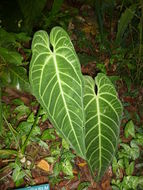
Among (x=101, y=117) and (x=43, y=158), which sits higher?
(x=101, y=117)

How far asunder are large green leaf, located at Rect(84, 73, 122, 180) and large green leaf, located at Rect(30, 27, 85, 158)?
142 millimetres

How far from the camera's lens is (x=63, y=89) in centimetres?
110

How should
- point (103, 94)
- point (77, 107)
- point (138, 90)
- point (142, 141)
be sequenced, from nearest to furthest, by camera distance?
point (77, 107) → point (103, 94) → point (142, 141) → point (138, 90)

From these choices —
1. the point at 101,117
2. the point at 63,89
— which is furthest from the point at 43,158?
the point at 63,89

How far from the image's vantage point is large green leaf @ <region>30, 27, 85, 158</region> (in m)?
1.10

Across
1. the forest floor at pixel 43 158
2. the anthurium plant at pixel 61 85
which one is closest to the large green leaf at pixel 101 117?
the anthurium plant at pixel 61 85

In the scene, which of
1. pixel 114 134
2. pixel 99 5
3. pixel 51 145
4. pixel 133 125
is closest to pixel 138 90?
pixel 133 125

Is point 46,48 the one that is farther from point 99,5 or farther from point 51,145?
point 99,5

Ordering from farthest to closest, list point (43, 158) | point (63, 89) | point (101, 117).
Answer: point (43, 158), point (101, 117), point (63, 89)

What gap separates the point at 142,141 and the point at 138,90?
0.59 metres

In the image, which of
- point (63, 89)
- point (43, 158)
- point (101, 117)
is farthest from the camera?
point (43, 158)

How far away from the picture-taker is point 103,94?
1236 mm

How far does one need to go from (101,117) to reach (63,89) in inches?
10.3

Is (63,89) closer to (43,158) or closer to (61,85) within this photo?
(61,85)
